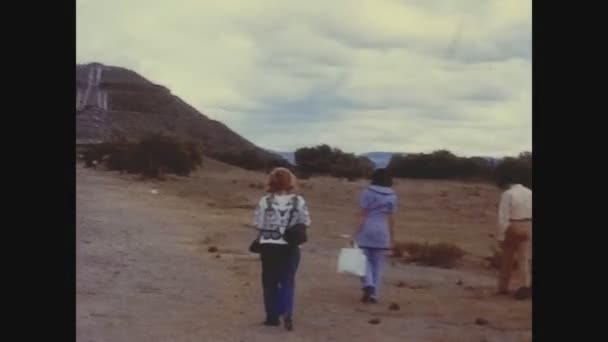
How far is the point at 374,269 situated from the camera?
30.5 ft

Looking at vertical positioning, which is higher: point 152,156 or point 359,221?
point 152,156

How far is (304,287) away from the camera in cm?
925

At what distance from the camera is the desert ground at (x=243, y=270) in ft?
30.2

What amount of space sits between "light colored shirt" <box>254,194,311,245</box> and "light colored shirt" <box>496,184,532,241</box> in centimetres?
158

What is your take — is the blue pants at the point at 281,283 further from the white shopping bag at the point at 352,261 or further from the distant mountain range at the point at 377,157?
the distant mountain range at the point at 377,157

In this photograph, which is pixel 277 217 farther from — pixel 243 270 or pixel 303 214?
pixel 243 270

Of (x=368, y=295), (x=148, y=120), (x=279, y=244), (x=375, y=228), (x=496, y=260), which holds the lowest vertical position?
(x=368, y=295)

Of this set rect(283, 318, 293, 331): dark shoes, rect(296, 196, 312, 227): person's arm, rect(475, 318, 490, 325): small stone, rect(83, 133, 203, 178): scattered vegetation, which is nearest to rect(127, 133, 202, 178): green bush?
rect(83, 133, 203, 178): scattered vegetation

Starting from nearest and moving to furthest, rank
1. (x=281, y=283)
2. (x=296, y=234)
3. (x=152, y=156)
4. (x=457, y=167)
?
(x=296, y=234) → (x=281, y=283) → (x=457, y=167) → (x=152, y=156)

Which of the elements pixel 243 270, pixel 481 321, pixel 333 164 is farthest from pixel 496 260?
pixel 243 270

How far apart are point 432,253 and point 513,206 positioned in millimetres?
757

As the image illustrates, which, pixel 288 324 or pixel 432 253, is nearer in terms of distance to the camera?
pixel 288 324
